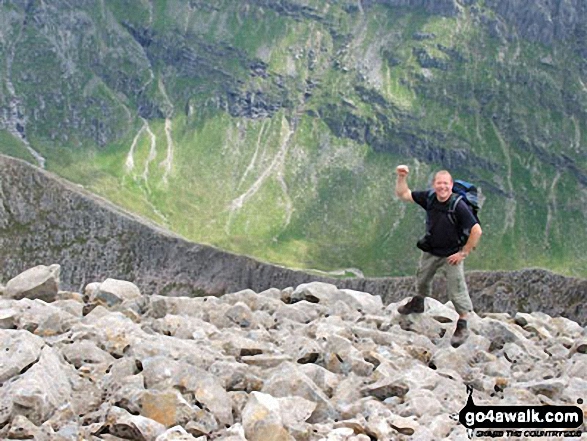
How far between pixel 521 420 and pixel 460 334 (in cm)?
467

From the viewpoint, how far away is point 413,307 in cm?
1557

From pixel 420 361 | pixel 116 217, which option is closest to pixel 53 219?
pixel 116 217

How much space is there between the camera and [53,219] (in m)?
40.7

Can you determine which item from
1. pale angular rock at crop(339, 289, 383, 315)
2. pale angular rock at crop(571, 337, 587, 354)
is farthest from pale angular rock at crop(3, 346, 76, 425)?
pale angular rock at crop(571, 337, 587, 354)

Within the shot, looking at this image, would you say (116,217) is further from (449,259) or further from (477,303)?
(449,259)

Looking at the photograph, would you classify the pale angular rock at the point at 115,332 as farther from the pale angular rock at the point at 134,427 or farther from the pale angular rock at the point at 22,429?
the pale angular rock at the point at 22,429

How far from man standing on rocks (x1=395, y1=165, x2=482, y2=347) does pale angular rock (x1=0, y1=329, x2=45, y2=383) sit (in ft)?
24.4

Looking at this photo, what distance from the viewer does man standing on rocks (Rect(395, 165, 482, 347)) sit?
13.4 m

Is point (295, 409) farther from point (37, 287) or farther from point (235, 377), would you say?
point (37, 287)

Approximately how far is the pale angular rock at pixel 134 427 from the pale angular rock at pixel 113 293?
681cm

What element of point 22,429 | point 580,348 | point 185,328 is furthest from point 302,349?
point 580,348

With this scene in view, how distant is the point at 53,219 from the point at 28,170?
137 inches

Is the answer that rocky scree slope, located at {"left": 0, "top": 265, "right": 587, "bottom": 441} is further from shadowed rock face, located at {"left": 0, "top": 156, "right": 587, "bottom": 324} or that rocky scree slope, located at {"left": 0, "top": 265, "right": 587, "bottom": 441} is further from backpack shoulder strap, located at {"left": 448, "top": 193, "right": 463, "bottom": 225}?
shadowed rock face, located at {"left": 0, "top": 156, "right": 587, "bottom": 324}

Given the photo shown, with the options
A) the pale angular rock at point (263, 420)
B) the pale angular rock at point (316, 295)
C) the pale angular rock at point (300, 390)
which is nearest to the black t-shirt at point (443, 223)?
the pale angular rock at point (316, 295)
